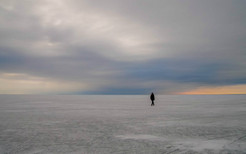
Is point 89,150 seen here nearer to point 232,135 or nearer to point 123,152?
point 123,152

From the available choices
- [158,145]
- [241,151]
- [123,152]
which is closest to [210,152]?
[241,151]

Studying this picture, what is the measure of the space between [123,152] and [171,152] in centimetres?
165

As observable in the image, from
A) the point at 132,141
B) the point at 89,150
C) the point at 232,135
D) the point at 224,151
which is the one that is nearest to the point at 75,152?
the point at 89,150

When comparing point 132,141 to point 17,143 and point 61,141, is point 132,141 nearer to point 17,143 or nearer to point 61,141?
point 61,141

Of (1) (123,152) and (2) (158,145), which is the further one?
(2) (158,145)

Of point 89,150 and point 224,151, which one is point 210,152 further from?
point 89,150

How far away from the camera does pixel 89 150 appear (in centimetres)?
819

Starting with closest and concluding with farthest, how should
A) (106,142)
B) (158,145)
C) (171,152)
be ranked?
(171,152)
(158,145)
(106,142)

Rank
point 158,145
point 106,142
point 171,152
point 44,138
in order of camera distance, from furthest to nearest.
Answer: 1. point 44,138
2. point 106,142
3. point 158,145
4. point 171,152

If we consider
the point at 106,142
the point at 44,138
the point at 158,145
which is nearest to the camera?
the point at 158,145

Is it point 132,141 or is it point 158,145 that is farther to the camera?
point 132,141

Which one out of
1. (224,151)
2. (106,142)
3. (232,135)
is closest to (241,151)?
(224,151)

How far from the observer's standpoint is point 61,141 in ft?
32.1

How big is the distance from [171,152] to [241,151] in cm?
243
